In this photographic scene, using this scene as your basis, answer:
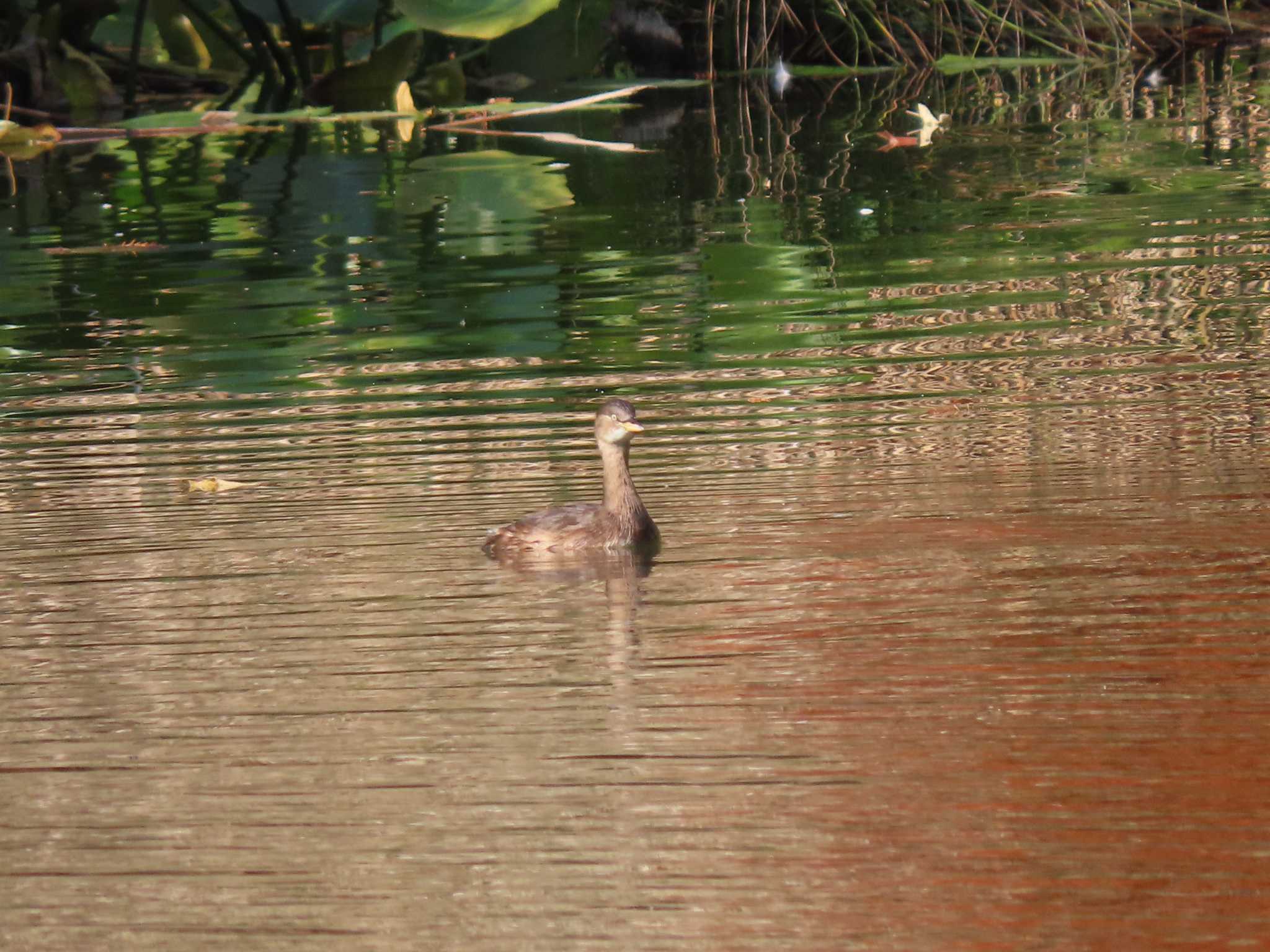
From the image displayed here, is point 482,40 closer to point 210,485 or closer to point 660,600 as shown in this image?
point 210,485

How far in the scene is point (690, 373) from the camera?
7.67 meters

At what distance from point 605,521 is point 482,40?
14548 mm

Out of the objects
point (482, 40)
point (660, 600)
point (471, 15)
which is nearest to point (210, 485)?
point (660, 600)

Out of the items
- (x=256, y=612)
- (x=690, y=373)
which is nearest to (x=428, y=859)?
(x=256, y=612)

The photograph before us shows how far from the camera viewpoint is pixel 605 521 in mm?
5871

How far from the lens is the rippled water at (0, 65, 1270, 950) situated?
11.9ft

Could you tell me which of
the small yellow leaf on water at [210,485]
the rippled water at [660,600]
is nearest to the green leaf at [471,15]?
the rippled water at [660,600]

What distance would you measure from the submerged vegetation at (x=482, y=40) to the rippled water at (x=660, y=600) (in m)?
5.45

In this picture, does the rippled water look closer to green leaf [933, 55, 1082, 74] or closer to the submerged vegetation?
the submerged vegetation

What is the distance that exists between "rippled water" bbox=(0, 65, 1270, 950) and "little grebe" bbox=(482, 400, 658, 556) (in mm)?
94

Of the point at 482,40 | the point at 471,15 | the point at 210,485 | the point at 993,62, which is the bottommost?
the point at 210,485

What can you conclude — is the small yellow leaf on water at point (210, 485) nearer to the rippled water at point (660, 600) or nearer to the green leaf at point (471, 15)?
the rippled water at point (660, 600)

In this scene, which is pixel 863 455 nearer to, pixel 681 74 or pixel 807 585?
pixel 807 585

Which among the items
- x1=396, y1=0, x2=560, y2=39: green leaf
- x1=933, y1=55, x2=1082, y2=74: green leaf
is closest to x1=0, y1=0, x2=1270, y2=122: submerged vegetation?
x1=396, y1=0, x2=560, y2=39: green leaf
